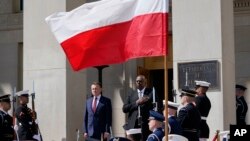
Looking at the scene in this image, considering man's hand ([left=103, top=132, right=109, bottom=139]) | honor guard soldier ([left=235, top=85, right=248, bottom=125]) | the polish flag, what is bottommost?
man's hand ([left=103, top=132, right=109, bottom=139])

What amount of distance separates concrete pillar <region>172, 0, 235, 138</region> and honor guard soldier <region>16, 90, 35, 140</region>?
330 centimetres

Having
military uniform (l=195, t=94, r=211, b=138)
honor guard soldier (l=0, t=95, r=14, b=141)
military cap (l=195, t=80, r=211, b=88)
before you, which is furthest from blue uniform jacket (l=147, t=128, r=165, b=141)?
honor guard soldier (l=0, t=95, r=14, b=141)

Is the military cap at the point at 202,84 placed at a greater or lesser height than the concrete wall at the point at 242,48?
lesser

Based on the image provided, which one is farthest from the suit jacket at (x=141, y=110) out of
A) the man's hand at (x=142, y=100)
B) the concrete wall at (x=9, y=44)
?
the concrete wall at (x=9, y=44)

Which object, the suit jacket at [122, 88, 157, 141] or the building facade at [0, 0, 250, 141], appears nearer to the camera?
the suit jacket at [122, 88, 157, 141]

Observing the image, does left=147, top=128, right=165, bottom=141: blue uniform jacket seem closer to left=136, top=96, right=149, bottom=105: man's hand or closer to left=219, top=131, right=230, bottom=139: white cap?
left=219, top=131, right=230, bottom=139: white cap

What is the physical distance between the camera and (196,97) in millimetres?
12281

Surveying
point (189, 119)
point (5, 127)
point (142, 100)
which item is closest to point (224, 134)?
point (189, 119)

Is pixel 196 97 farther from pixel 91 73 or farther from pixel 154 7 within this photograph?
pixel 91 73

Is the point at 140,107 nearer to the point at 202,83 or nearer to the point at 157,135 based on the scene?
the point at 202,83

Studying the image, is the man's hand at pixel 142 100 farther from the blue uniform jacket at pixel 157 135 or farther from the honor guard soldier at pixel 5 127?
the blue uniform jacket at pixel 157 135

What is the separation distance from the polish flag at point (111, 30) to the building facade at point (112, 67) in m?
3.58

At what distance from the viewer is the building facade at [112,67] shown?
13.5 meters

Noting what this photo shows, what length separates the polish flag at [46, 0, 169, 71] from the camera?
31.9 ft
